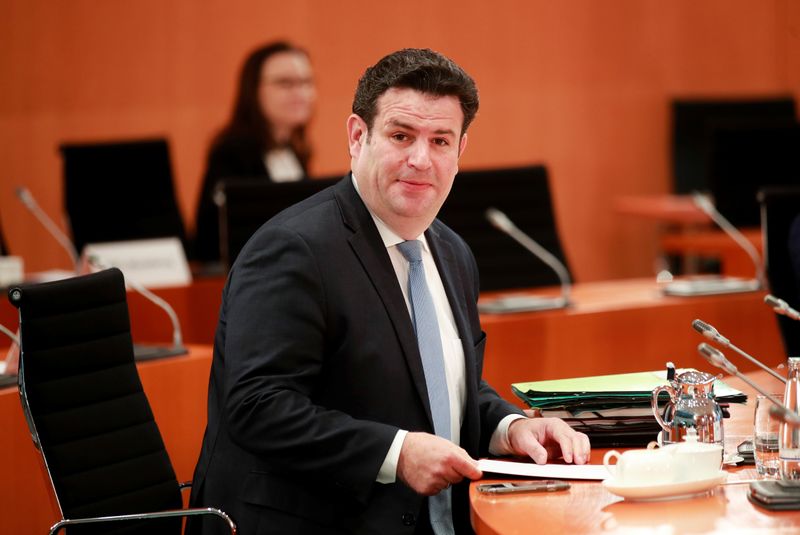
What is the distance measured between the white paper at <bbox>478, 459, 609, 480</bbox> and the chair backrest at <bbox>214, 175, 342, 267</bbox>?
203cm

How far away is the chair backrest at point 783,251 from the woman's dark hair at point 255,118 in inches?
90.2

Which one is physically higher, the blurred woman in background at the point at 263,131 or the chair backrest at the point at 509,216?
the blurred woman in background at the point at 263,131

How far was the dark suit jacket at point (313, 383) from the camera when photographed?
1937 millimetres

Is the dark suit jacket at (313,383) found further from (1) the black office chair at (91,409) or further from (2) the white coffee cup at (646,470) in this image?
(2) the white coffee cup at (646,470)

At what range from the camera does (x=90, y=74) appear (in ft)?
21.0

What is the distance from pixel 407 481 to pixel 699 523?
0.48m

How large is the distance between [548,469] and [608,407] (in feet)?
0.77

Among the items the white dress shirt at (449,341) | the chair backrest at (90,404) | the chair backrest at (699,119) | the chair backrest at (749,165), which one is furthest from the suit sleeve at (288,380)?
the chair backrest at (699,119)

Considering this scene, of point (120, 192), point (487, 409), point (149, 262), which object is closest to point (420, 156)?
point (487, 409)

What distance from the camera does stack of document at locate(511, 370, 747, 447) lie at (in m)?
2.12

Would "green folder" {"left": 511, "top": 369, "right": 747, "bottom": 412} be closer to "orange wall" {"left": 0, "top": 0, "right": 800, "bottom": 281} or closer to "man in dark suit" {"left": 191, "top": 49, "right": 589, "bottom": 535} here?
"man in dark suit" {"left": 191, "top": 49, "right": 589, "bottom": 535}

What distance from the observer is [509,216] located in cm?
457

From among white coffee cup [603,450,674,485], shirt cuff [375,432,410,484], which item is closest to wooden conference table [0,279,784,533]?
shirt cuff [375,432,410,484]

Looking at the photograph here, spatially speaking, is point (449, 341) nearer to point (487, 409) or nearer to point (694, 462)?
point (487, 409)
